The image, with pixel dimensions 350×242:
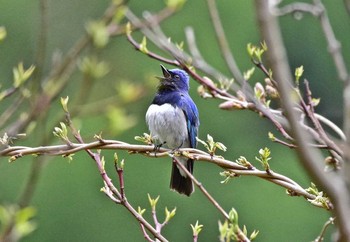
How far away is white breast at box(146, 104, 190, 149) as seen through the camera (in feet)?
16.3

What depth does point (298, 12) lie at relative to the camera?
2424mm

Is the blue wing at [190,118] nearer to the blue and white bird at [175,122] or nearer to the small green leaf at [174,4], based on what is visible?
the blue and white bird at [175,122]

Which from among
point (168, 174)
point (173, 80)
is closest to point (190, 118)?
point (173, 80)

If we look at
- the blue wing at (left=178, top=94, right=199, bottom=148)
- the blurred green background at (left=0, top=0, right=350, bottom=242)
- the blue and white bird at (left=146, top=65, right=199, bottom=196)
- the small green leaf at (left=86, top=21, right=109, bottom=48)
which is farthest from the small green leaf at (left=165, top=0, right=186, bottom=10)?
the blurred green background at (left=0, top=0, right=350, bottom=242)

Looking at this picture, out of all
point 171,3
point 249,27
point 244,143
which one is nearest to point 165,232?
point 244,143

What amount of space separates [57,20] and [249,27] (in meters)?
2.98

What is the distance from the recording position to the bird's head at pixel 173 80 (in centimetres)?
524

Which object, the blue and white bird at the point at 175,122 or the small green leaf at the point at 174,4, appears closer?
the small green leaf at the point at 174,4

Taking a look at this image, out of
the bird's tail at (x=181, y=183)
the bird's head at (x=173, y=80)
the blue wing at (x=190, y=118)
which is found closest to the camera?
the bird's tail at (x=181, y=183)

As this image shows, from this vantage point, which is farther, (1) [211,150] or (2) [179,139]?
(2) [179,139]

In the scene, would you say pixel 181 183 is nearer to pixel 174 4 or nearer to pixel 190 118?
pixel 190 118

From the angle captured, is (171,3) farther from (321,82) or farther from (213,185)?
(321,82)

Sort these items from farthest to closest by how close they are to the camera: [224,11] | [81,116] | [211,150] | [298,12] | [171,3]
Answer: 1. [224,11]
2. [211,150]
3. [298,12]
4. [171,3]
5. [81,116]

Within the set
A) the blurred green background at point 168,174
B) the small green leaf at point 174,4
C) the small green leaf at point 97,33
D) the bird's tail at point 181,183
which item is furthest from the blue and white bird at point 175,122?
the blurred green background at point 168,174
